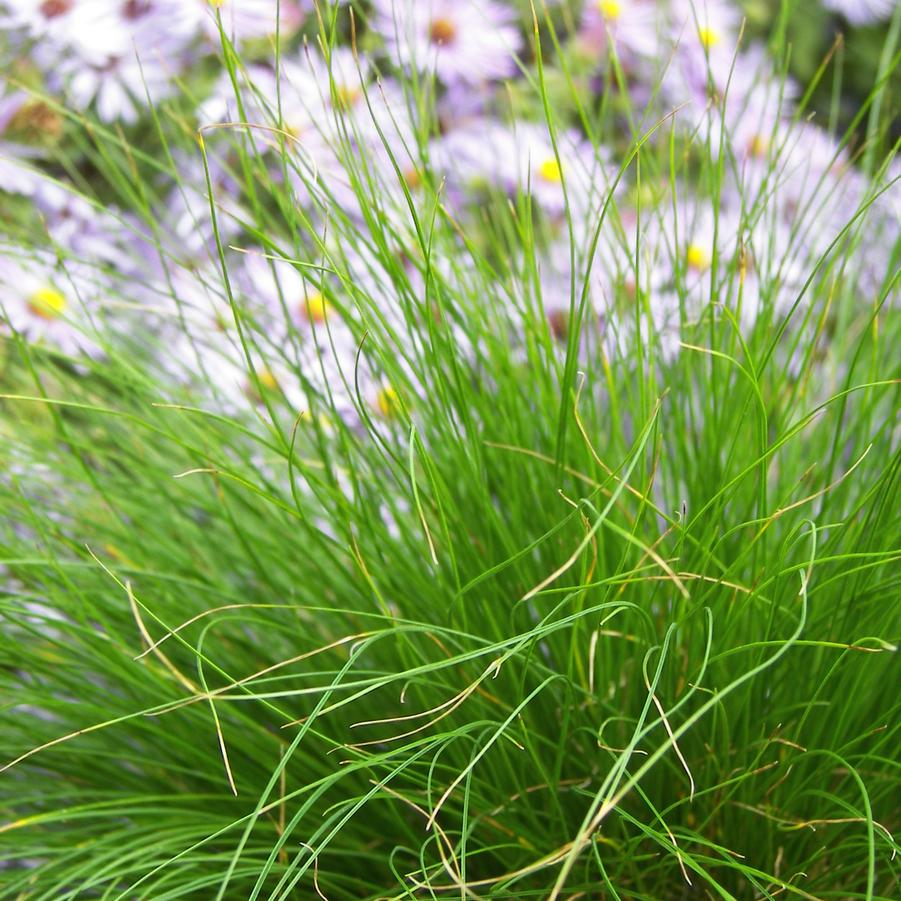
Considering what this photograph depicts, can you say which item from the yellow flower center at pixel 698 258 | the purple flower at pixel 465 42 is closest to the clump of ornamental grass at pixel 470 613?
the yellow flower center at pixel 698 258

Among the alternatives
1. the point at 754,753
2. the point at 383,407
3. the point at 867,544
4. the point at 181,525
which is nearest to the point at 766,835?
the point at 754,753

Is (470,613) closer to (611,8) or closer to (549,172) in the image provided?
(549,172)

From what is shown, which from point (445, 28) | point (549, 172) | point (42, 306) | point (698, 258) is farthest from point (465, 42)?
point (42, 306)

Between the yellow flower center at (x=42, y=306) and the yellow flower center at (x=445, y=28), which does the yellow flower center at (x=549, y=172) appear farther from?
the yellow flower center at (x=42, y=306)

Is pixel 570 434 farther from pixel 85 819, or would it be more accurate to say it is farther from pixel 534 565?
pixel 85 819

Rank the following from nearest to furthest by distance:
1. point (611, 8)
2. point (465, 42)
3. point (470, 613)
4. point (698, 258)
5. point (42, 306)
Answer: point (470, 613)
point (42, 306)
point (698, 258)
point (465, 42)
point (611, 8)

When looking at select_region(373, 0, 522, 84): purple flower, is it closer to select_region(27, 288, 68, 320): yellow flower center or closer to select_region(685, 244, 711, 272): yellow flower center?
select_region(685, 244, 711, 272): yellow flower center

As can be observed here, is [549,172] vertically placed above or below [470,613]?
above

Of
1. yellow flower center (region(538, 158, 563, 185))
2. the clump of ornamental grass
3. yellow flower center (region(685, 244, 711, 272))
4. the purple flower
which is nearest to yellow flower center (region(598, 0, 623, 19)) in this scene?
the purple flower
